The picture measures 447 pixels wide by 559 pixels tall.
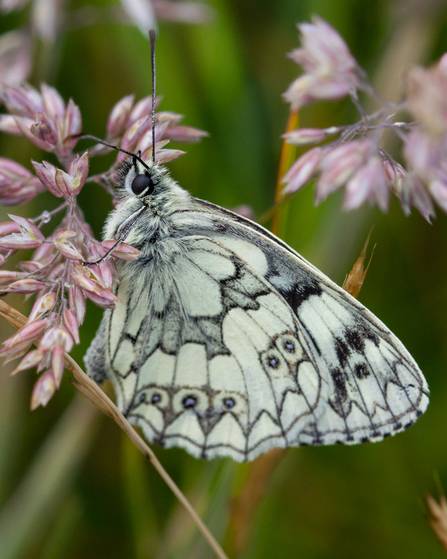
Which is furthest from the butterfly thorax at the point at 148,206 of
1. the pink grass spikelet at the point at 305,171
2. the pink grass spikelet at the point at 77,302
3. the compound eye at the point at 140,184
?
the pink grass spikelet at the point at 305,171

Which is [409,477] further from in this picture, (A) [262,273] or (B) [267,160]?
(B) [267,160]

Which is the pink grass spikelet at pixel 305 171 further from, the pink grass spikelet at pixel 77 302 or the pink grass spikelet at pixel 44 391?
the pink grass spikelet at pixel 44 391

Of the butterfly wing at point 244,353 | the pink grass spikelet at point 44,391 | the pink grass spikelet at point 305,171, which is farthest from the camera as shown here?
the butterfly wing at point 244,353

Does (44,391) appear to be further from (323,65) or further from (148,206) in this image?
(323,65)

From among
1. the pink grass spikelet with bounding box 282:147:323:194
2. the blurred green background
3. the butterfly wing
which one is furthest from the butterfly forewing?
the blurred green background

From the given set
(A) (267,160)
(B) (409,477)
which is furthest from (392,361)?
(A) (267,160)

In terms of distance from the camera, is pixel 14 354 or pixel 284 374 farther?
pixel 284 374

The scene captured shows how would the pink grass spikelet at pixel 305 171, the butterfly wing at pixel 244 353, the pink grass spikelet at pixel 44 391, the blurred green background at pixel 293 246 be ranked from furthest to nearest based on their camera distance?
the blurred green background at pixel 293 246, the butterfly wing at pixel 244 353, the pink grass spikelet at pixel 305 171, the pink grass spikelet at pixel 44 391

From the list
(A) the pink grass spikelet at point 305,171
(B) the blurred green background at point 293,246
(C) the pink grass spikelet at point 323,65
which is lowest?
(B) the blurred green background at point 293,246
